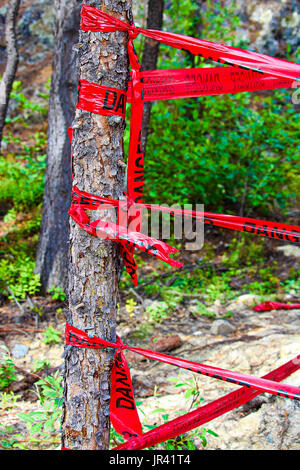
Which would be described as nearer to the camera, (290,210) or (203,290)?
(203,290)

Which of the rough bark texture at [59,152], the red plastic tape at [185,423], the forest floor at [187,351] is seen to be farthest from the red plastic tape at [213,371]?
the rough bark texture at [59,152]

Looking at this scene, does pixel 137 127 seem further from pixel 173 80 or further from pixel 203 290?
pixel 203 290

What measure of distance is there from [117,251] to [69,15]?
3.41 m

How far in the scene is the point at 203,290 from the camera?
495 cm

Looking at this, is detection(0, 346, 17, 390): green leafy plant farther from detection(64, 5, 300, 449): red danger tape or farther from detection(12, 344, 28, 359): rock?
detection(64, 5, 300, 449): red danger tape

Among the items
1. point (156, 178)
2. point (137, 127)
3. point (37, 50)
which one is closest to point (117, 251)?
point (137, 127)

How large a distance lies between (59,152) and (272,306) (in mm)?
2846

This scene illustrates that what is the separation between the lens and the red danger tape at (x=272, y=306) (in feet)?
14.1

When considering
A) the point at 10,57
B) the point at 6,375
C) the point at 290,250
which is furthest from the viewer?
the point at 290,250

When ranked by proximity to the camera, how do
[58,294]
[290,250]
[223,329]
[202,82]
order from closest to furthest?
[202,82] < [223,329] < [58,294] < [290,250]

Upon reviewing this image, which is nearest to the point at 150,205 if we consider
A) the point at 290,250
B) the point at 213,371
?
the point at 213,371

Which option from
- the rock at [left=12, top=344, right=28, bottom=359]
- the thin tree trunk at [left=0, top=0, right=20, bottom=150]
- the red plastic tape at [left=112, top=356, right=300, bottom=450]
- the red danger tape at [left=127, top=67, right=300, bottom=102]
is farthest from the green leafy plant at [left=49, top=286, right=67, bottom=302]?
the red danger tape at [left=127, top=67, right=300, bottom=102]

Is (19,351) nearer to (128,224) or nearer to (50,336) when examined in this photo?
(50,336)

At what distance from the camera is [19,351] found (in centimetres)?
364
